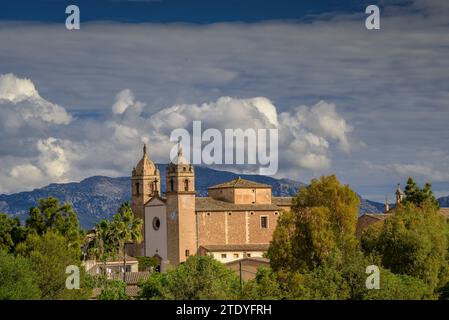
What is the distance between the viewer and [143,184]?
112m

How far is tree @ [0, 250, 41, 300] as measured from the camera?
165 feet

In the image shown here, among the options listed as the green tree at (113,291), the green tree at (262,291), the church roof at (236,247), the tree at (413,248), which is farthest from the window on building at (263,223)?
the green tree at (262,291)

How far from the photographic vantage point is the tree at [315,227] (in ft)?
212

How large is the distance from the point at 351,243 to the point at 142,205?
159 ft

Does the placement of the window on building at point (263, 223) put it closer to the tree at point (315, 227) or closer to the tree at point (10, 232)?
the tree at point (10, 232)

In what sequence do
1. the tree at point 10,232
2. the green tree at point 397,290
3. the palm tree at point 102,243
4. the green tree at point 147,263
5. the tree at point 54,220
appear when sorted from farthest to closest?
the green tree at point 147,263
the palm tree at point 102,243
the tree at point 54,220
the tree at point 10,232
the green tree at point 397,290

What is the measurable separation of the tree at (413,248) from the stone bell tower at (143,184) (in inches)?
1732

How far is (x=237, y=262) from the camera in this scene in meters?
94.7

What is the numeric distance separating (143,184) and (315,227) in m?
47.6

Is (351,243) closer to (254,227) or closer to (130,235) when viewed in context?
(130,235)

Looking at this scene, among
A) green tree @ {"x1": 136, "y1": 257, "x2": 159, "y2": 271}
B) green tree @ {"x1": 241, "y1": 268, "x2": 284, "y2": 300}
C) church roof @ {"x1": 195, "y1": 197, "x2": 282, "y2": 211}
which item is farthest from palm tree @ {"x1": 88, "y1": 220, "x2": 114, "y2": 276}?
green tree @ {"x1": 241, "y1": 268, "x2": 284, "y2": 300}

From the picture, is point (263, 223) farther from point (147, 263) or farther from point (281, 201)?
point (147, 263)

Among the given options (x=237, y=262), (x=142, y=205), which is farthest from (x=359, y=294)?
(x=142, y=205)

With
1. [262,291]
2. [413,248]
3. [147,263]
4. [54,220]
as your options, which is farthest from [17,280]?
[147,263]
